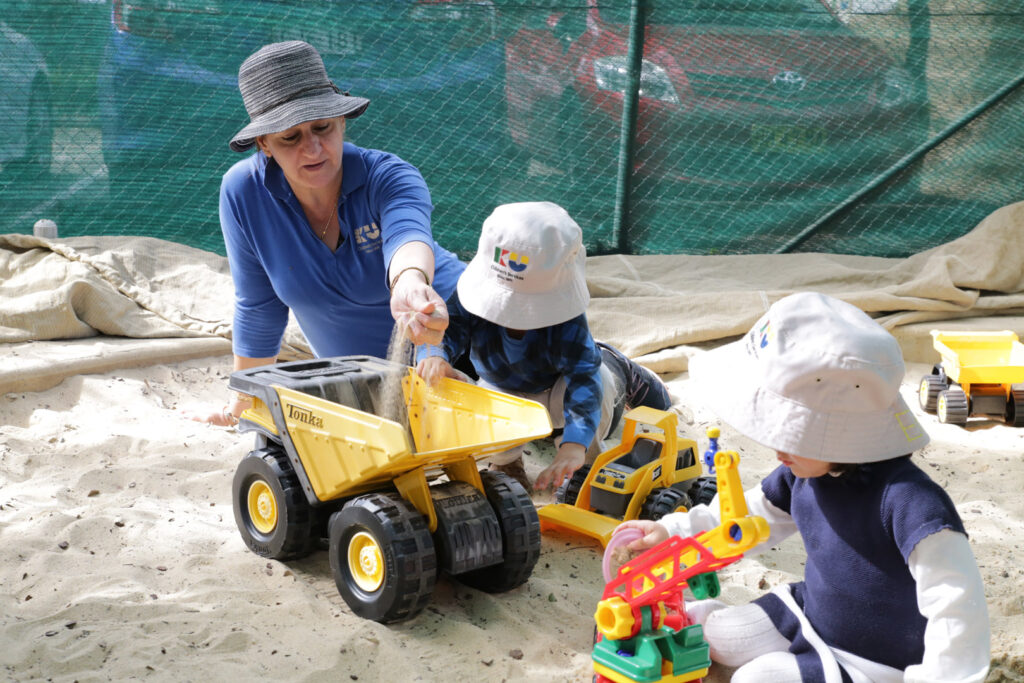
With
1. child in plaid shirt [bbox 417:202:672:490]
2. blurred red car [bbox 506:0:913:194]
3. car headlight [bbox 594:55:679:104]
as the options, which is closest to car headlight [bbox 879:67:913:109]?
blurred red car [bbox 506:0:913:194]

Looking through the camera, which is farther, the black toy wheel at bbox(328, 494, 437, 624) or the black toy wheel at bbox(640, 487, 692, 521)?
the black toy wheel at bbox(640, 487, 692, 521)

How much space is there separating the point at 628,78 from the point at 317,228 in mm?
2681

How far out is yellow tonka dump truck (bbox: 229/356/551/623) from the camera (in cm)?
205

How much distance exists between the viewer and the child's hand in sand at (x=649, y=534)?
5.91 ft

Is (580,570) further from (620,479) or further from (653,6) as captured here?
(653,6)

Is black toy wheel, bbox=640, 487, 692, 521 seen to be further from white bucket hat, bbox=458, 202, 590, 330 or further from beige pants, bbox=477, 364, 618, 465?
white bucket hat, bbox=458, 202, 590, 330

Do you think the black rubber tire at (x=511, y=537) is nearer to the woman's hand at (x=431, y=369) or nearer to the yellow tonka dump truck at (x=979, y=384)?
the woman's hand at (x=431, y=369)

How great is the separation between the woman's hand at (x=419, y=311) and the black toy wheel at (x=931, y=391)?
7.21ft

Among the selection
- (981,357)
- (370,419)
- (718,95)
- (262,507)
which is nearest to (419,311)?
(370,419)

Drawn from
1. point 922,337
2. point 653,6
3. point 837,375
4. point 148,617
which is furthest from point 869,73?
point 148,617

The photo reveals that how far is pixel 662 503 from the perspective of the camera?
8.39 ft

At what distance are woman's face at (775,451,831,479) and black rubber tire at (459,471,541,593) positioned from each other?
704mm

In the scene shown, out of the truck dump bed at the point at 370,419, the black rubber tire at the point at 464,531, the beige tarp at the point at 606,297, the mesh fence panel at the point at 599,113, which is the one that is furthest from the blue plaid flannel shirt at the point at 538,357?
the mesh fence panel at the point at 599,113

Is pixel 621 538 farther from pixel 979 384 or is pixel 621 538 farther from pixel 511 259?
pixel 979 384
